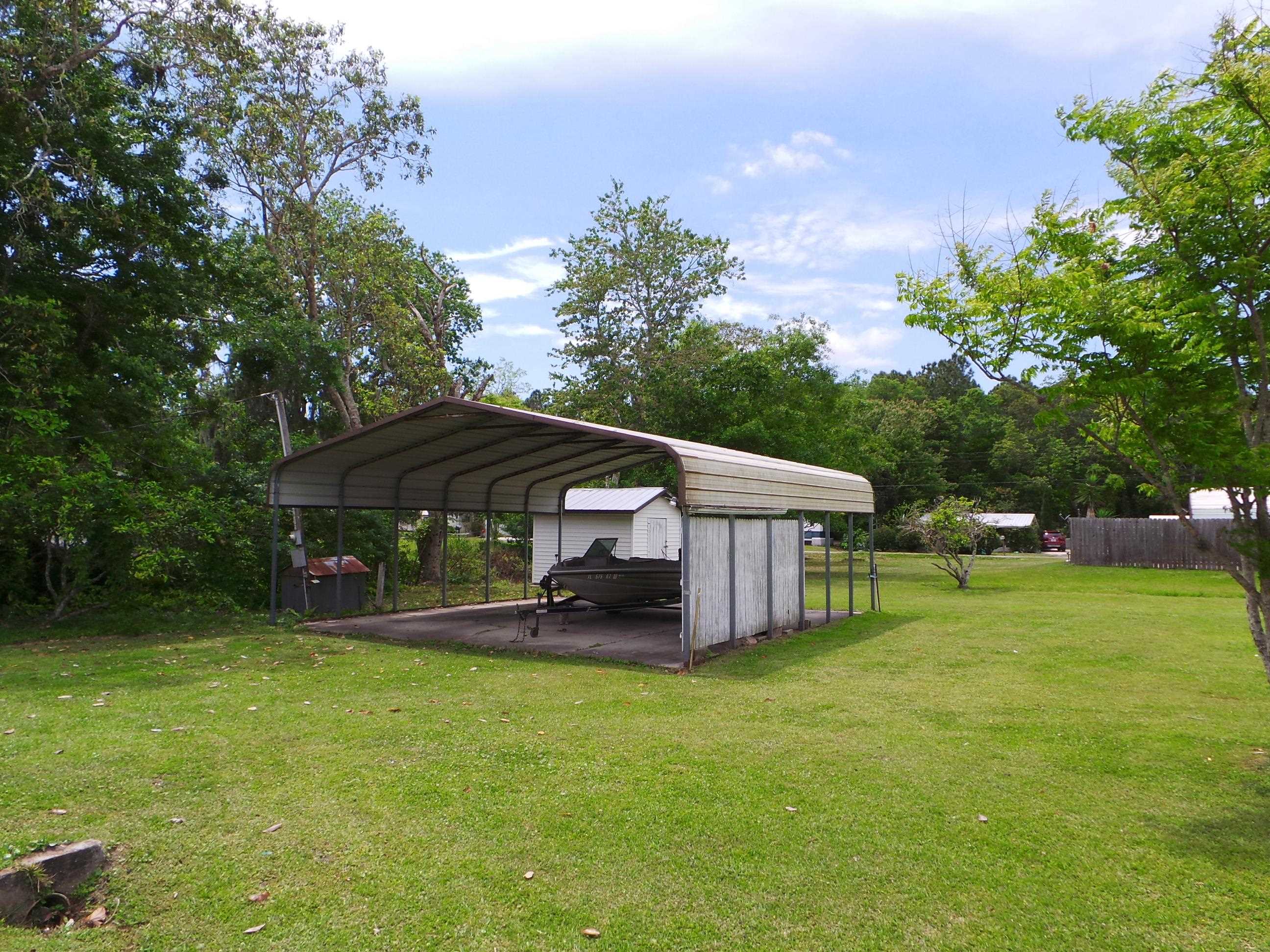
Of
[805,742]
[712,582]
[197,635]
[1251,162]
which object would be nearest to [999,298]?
[1251,162]

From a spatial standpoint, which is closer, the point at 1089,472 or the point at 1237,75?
the point at 1237,75

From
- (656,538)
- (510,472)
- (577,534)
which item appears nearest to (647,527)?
(656,538)

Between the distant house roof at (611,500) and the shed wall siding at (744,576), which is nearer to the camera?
the shed wall siding at (744,576)

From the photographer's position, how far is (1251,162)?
4.67 m

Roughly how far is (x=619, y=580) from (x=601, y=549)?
125 cm

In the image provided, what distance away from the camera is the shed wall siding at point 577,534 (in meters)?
23.0

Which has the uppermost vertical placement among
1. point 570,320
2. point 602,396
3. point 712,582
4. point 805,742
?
point 570,320

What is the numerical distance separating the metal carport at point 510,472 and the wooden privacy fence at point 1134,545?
1661cm

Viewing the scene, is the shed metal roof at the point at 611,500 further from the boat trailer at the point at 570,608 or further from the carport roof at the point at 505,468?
the boat trailer at the point at 570,608

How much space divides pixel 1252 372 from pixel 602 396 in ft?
80.8

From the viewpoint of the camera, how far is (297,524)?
1586cm

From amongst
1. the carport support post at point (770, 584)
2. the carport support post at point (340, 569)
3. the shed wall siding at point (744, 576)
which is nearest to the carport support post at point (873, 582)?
the shed wall siding at point (744, 576)

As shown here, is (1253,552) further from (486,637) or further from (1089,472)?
(1089,472)

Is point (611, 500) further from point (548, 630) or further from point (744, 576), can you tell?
point (744, 576)
